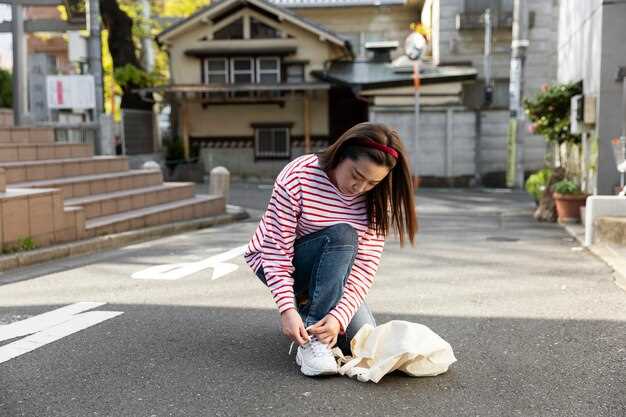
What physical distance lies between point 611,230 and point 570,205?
304cm

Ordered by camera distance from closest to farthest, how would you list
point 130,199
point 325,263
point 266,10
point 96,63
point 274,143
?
point 325,263 < point 130,199 < point 96,63 < point 266,10 < point 274,143

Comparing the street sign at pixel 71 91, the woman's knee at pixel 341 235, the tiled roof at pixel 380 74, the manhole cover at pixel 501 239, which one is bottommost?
the manhole cover at pixel 501 239

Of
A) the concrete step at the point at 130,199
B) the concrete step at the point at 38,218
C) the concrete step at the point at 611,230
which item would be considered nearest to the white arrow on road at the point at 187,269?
the concrete step at the point at 38,218

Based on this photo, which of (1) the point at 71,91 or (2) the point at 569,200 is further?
(1) the point at 71,91

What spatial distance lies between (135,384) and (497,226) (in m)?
8.36

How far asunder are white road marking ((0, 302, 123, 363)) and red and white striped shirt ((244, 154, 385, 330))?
1388mm

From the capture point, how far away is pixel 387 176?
10.8 ft

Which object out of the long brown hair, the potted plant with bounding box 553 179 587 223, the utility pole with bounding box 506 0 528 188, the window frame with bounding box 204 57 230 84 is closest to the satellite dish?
the utility pole with bounding box 506 0 528 188

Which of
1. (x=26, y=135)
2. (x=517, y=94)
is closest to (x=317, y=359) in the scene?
(x=26, y=135)

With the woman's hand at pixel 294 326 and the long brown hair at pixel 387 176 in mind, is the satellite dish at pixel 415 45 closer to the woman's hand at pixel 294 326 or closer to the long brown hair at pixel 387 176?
the long brown hair at pixel 387 176

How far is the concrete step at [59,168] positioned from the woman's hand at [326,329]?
226 inches

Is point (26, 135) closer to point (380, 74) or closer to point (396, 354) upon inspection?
point (396, 354)

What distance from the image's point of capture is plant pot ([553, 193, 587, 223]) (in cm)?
1009

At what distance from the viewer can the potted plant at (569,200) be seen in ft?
33.1
